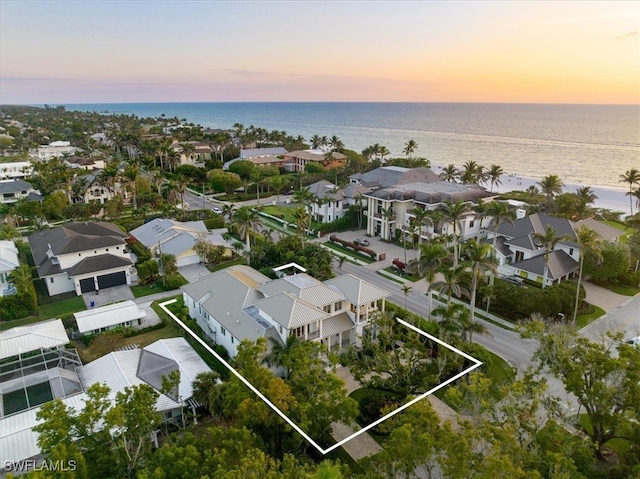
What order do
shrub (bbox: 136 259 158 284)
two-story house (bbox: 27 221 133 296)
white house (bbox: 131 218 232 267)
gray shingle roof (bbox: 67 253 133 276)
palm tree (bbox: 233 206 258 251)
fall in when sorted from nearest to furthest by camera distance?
gray shingle roof (bbox: 67 253 133 276) < two-story house (bbox: 27 221 133 296) < shrub (bbox: 136 259 158 284) < palm tree (bbox: 233 206 258 251) < white house (bbox: 131 218 232 267)

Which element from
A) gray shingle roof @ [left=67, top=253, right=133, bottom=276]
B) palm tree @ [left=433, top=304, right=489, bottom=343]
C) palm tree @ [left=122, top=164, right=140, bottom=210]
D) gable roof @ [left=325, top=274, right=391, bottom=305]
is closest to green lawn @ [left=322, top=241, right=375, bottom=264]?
gable roof @ [left=325, top=274, right=391, bottom=305]

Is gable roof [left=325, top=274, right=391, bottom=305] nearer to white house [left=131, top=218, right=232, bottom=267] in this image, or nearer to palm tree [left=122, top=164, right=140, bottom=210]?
white house [left=131, top=218, right=232, bottom=267]

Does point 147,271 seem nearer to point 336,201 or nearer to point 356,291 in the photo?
point 356,291

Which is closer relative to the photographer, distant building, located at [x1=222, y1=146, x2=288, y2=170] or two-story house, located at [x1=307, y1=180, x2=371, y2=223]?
two-story house, located at [x1=307, y1=180, x2=371, y2=223]

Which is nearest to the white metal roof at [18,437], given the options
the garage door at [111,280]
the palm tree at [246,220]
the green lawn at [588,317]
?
the garage door at [111,280]

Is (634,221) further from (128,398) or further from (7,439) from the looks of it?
(7,439)
